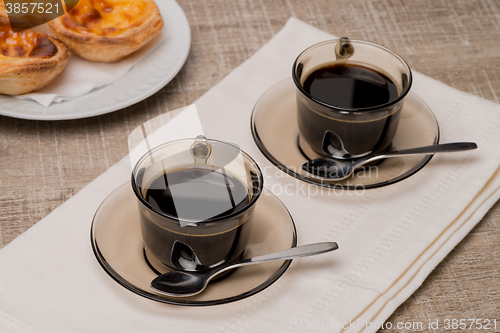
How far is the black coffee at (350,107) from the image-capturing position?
0.80 metres

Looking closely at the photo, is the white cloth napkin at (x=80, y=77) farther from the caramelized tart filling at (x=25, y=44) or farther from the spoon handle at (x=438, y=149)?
the spoon handle at (x=438, y=149)

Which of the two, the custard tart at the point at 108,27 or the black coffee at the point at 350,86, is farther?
the custard tart at the point at 108,27

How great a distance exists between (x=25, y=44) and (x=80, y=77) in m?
0.13

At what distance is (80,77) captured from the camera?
1.04 metres

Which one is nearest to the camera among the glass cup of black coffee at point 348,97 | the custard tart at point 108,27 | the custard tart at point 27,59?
the glass cup of black coffee at point 348,97

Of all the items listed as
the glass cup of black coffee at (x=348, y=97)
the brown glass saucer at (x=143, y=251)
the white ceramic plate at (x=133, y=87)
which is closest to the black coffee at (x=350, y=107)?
the glass cup of black coffee at (x=348, y=97)

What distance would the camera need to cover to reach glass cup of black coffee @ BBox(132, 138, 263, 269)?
61 centimetres

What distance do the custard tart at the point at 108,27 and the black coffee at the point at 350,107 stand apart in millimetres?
405

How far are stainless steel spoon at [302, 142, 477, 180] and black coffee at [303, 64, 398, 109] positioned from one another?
9cm

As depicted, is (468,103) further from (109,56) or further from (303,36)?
(109,56)

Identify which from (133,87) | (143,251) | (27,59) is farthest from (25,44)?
(143,251)

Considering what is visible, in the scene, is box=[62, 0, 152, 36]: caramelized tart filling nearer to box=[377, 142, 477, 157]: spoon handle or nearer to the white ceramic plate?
the white ceramic plate

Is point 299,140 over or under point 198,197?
under

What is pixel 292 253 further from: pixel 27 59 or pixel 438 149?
pixel 27 59
